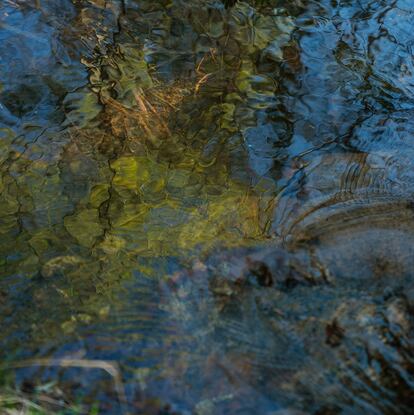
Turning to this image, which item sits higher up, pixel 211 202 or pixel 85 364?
pixel 211 202

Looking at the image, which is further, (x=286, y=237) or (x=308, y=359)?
(x=286, y=237)

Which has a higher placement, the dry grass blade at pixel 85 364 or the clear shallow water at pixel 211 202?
the clear shallow water at pixel 211 202

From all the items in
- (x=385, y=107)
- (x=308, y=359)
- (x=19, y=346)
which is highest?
(x=385, y=107)

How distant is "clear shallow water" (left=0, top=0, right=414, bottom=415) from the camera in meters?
2.81

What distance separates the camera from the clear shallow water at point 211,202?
281cm

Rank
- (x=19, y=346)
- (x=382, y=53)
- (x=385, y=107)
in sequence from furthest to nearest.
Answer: (x=382, y=53) < (x=385, y=107) < (x=19, y=346)

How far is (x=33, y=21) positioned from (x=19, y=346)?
3433 millimetres

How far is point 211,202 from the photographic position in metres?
3.73

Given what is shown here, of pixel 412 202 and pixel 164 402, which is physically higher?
pixel 412 202

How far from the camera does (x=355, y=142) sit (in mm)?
4172

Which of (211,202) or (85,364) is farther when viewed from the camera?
(211,202)

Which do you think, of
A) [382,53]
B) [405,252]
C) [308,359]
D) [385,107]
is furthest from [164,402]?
[382,53]

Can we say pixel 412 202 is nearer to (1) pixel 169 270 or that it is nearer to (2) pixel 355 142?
(2) pixel 355 142

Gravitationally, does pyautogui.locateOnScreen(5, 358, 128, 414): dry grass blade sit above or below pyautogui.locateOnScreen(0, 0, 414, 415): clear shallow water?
below
